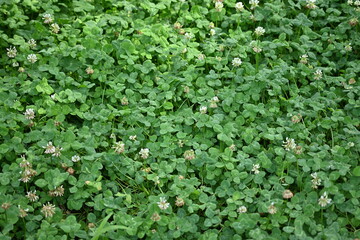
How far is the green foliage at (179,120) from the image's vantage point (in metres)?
2.97

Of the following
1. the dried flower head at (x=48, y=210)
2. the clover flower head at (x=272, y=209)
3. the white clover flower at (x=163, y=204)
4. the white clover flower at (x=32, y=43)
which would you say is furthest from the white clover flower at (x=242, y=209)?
the white clover flower at (x=32, y=43)

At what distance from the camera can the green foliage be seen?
297 cm

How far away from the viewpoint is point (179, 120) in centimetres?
346

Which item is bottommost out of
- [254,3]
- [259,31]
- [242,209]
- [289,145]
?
[242,209]

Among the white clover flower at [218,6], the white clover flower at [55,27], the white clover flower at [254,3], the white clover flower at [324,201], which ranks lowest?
the white clover flower at [324,201]

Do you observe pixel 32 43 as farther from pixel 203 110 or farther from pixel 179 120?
pixel 203 110

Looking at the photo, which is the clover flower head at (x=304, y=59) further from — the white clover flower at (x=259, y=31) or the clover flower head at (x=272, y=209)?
the clover flower head at (x=272, y=209)

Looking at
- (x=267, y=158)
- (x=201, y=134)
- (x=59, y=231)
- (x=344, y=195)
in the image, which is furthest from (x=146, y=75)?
(x=344, y=195)

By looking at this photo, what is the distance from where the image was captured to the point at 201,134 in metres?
3.44

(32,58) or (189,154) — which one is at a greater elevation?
(32,58)

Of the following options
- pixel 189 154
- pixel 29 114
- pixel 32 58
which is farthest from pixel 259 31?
pixel 29 114

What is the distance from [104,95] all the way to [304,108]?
4.52 feet

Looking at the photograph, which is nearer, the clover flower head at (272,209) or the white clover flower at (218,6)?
the clover flower head at (272,209)

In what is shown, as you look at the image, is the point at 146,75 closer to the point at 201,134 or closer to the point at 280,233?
the point at 201,134
